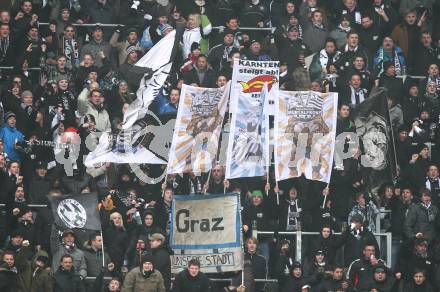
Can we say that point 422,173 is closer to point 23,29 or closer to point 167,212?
point 167,212

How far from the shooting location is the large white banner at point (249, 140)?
34.0m

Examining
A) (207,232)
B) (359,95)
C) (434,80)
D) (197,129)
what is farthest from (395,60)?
(207,232)

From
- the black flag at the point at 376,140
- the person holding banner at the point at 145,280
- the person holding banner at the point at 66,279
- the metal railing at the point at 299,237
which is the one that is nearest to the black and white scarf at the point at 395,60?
the black flag at the point at 376,140

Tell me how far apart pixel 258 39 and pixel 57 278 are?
8757 millimetres

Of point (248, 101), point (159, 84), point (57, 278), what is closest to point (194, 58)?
point (159, 84)

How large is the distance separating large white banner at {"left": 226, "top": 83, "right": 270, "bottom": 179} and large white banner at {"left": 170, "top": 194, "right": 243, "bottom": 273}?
0.78 m

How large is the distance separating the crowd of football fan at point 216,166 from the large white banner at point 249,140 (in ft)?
1.90

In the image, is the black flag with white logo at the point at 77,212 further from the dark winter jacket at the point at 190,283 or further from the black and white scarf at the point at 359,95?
the black and white scarf at the point at 359,95

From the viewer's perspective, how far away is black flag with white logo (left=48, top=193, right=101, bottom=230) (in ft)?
110

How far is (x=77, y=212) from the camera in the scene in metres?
33.5

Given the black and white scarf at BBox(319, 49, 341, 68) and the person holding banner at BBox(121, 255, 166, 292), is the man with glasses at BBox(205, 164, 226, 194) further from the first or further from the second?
the black and white scarf at BBox(319, 49, 341, 68)

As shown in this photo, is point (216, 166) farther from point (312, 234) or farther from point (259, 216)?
point (312, 234)

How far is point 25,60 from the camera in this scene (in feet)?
123

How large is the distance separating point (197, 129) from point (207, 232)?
7.60ft
